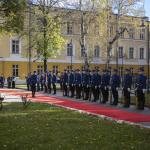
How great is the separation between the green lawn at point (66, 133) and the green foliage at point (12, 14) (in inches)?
412

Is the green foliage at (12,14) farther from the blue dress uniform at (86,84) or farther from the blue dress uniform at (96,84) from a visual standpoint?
the blue dress uniform at (96,84)

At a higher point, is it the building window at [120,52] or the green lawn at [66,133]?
the building window at [120,52]

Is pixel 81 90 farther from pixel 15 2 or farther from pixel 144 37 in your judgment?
pixel 144 37

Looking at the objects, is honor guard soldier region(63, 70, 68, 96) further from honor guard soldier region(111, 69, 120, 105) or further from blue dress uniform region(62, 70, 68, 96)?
honor guard soldier region(111, 69, 120, 105)

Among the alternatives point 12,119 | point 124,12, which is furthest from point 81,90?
point 124,12

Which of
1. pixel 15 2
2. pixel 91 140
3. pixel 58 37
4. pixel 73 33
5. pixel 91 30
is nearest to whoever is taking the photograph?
pixel 91 140

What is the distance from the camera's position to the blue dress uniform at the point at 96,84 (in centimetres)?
2862

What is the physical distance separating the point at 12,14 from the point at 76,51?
43.8 meters

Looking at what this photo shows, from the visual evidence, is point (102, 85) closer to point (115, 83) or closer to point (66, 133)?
point (115, 83)

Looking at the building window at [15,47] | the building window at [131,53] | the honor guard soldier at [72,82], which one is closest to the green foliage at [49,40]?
the honor guard soldier at [72,82]

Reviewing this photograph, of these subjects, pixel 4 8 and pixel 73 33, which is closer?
pixel 4 8

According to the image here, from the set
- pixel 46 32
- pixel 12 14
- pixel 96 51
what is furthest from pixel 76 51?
pixel 12 14

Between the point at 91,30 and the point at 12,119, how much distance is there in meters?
42.2

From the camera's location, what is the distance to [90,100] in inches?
1160
